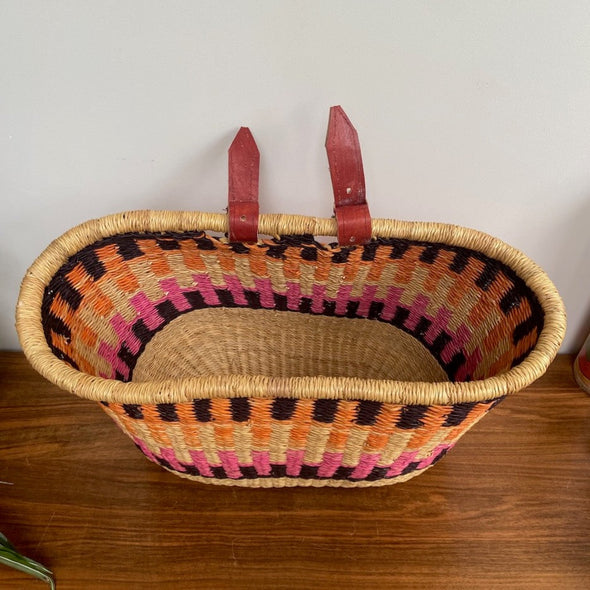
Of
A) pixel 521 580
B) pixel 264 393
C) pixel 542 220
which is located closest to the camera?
pixel 264 393

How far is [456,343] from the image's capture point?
0.74 metres

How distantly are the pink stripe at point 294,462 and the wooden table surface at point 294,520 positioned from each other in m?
0.06

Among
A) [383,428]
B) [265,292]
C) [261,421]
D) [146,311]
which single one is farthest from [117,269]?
[383,428]

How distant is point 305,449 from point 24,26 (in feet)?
1.97

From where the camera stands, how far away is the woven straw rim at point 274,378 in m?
0.48

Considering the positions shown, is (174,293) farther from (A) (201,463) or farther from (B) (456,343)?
(B) (456,343)

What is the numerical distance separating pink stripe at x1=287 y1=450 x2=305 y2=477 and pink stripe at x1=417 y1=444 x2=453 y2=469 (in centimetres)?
16

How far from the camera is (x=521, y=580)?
0.60 meters

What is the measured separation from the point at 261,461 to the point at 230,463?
0.04m

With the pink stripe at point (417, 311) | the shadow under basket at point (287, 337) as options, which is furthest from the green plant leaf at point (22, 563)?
the pink stripe at point (417, 311)

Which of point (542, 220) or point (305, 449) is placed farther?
point (542, 220)

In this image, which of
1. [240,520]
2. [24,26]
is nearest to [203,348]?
[240,520]

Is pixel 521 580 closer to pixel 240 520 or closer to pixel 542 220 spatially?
pixel 240 520

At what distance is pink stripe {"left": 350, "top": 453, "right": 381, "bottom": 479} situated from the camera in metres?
0.58
